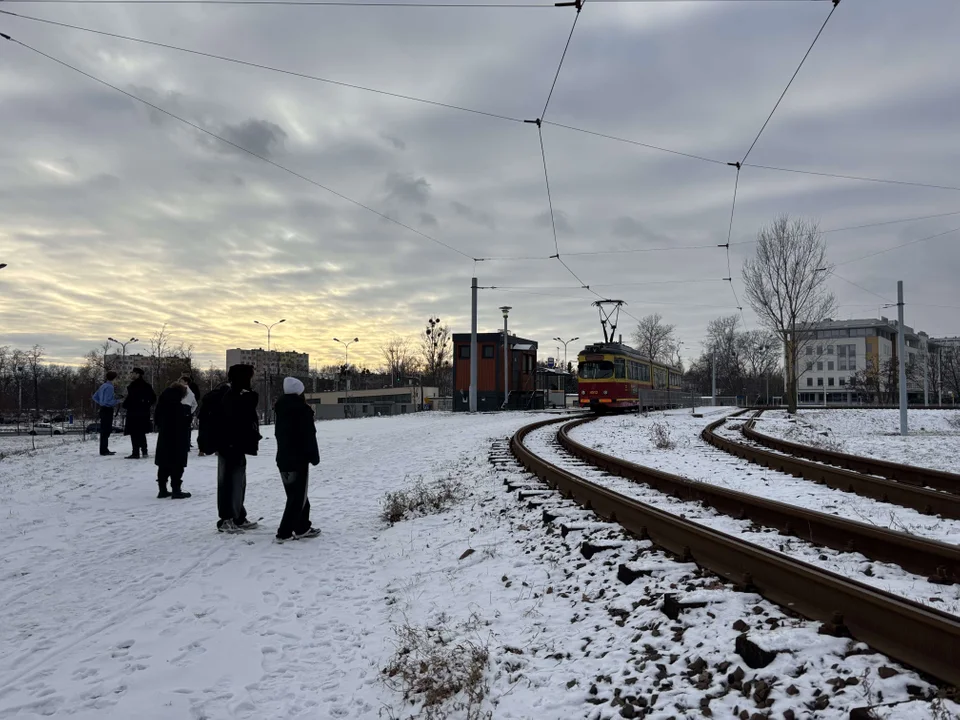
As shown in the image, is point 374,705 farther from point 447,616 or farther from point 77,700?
point 77,700

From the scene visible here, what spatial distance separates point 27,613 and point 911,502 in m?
9.25

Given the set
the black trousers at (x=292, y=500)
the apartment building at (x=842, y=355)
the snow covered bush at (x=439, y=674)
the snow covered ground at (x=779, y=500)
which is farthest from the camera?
the apartment building at (x=842, y=355)

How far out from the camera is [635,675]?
3.45m

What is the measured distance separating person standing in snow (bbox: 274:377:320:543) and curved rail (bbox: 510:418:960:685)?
3.73 metres

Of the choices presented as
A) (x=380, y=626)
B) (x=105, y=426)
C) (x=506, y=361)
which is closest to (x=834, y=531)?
(x=380, y=626)

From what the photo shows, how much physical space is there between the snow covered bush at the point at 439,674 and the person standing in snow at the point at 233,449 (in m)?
3.85

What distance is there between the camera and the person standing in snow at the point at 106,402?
13.5 m

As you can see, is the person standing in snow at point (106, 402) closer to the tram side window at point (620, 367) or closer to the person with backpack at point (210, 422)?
the person with backpack at point (210, 422)

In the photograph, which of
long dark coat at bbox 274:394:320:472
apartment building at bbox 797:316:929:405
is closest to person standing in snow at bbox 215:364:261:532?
long dark coat at bbox 274:394:320:472

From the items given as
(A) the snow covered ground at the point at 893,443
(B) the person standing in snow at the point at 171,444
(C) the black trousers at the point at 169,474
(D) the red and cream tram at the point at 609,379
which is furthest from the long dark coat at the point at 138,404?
(D) the red and cream tram at the point at 609,379

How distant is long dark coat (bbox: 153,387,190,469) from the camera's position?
9.62 m

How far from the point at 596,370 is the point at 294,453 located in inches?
977

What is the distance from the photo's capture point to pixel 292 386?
24.6 ft

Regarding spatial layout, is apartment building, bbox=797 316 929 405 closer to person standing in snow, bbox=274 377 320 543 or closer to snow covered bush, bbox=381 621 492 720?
person standing in snow, bbox=274 377 320 543
